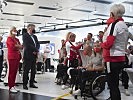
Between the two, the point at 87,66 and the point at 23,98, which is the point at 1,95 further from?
the point at 87,66

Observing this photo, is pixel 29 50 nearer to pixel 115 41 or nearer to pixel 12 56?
pixel 12 56

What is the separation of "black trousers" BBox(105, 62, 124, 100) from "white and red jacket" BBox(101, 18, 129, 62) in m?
0.06

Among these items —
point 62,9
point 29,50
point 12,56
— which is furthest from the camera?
point 62,9

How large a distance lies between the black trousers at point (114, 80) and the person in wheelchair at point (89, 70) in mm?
1504

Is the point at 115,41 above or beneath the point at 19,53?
above

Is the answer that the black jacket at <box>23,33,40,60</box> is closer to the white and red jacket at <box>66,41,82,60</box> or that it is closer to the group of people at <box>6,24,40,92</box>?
the group of people at <box>6,24,40,92</box>

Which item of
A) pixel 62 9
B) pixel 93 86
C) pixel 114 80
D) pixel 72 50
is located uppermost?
pixel 62 9

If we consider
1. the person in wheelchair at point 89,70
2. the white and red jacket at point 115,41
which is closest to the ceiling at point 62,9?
the person in wheelchair at point 89,70

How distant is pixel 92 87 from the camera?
457 centimetres

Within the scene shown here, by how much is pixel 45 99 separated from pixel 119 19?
2.27 metres

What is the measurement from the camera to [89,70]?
4.71 metres

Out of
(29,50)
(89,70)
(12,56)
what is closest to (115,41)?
(89,70)

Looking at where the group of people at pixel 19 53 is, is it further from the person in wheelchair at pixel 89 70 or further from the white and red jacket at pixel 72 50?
the person in wheelchair at pixel 89 70

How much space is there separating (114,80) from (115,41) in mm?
478
